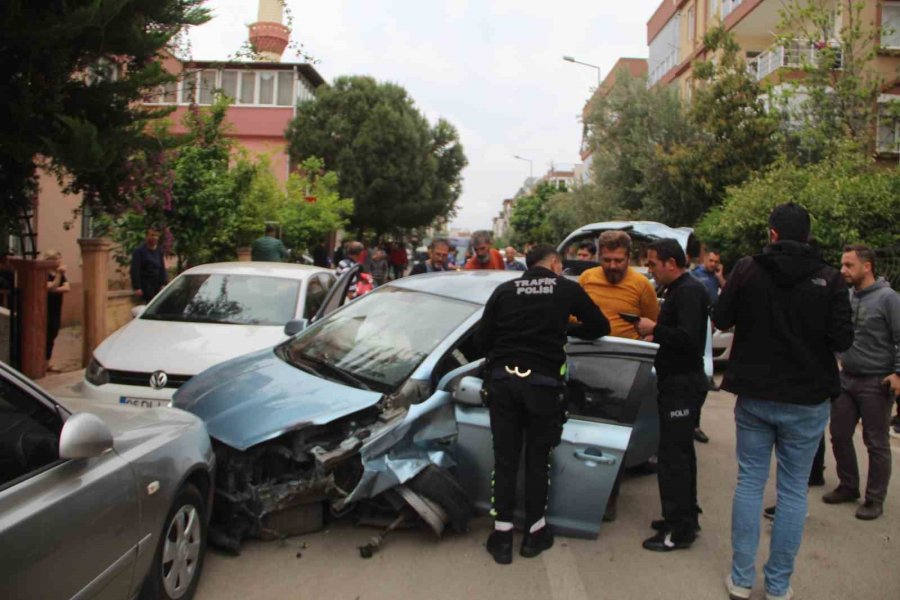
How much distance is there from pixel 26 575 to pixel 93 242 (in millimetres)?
8972

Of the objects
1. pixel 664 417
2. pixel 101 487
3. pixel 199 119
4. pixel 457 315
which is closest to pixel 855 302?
pixel 664 417

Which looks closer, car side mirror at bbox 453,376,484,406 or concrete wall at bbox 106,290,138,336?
car side mirror at bbox 453,376,484,406

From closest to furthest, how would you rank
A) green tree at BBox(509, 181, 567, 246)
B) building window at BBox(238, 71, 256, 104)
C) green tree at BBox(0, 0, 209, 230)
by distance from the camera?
green tree at BBox(0, 0, 209, 230) < building window at BBox(238, 71, 256, 104) < green tree at BBox(509, 181, 567, 246)

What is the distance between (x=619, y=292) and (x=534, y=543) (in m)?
1.75

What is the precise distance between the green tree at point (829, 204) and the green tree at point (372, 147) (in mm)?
18984

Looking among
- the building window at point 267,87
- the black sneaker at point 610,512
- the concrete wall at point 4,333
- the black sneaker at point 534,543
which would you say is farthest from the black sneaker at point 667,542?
the building window at point 267,87

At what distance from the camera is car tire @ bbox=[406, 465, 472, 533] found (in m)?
→ 4.53

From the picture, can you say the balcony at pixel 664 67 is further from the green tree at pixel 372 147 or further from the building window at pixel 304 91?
the building window at pixel 304 91

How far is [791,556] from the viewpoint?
398 centimetres

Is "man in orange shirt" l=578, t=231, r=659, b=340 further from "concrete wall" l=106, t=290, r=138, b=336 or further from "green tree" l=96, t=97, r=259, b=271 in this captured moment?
"concrete wall" l=106, t=290, r=138, b=336

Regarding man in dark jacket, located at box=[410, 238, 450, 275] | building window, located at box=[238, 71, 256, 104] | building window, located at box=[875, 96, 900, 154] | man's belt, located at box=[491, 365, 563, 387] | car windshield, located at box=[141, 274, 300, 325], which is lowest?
man's belt, located at box=[491, 365, 563, 387]

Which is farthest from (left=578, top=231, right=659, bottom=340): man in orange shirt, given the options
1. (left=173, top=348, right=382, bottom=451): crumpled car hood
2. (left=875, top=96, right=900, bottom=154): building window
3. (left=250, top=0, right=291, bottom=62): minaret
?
(left=875, top=96, right=900, bottom=154): building window

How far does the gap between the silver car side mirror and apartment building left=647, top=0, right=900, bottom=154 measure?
59.6 ft

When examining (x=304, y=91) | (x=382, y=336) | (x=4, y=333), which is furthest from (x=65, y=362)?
(x=304, y=91)
